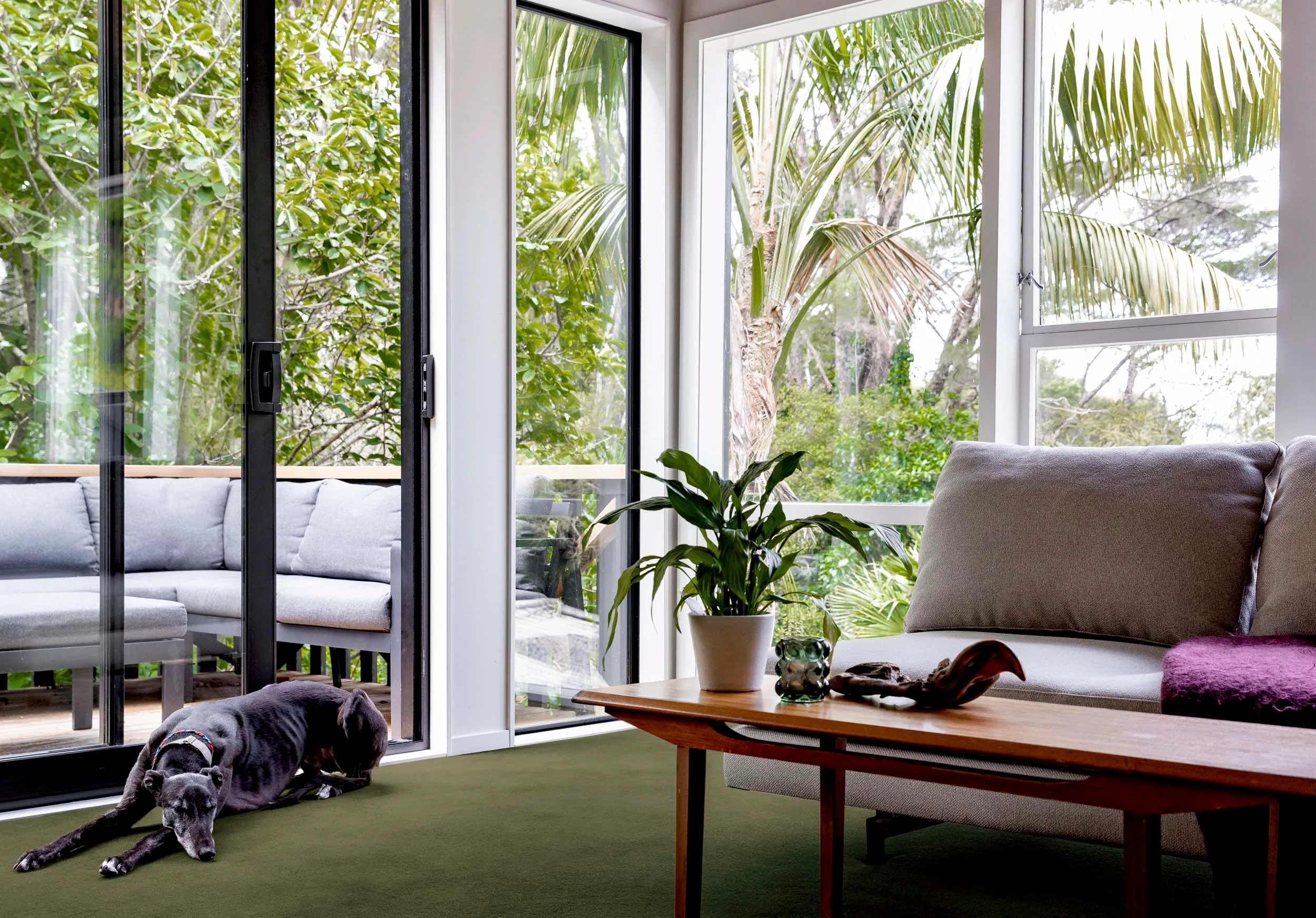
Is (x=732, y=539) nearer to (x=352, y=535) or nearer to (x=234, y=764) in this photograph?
(x=234, y=764)

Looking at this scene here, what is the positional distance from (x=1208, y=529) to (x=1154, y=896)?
135 cm

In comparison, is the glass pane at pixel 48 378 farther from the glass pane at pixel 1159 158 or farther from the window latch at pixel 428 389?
the glass pane at pixel 1159 158

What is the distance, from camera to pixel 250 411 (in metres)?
3.47

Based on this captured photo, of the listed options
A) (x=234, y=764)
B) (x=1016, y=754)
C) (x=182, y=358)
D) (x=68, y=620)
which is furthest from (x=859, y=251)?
(x=1016, y=754)

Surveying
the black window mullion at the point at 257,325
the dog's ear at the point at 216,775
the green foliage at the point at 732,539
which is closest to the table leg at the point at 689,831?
the green foliage at the point at 732,539

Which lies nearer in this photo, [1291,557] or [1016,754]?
[1016,754]

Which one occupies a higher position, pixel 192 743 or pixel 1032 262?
pixel 1032 262

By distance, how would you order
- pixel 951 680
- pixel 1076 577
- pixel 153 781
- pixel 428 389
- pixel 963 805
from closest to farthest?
pixel 951 680 < pixel 963 805 < pixel 153 781 < pixel 1076 577 < pixel 428 389

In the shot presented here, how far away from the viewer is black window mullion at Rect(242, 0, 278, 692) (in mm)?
3457

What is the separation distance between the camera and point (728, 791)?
332 cm

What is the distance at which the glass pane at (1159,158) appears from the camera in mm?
3344

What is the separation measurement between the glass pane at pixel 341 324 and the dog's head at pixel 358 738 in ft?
2.10

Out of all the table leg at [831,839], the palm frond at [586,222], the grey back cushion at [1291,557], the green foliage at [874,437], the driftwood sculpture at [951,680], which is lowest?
the table leg at [831,839]

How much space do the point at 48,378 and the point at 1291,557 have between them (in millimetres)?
2906
